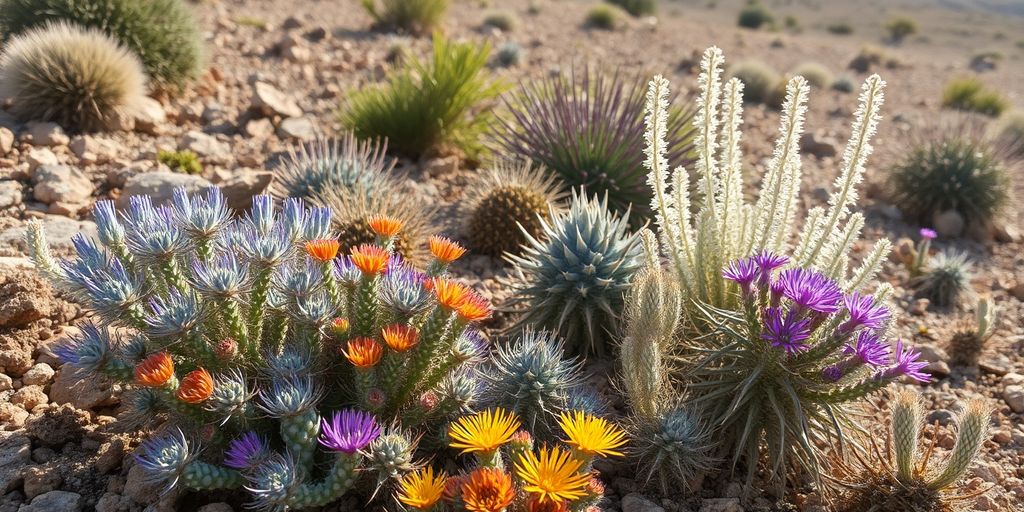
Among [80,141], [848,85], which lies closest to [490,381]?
[80,141]

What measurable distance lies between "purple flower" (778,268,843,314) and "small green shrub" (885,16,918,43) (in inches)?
1721

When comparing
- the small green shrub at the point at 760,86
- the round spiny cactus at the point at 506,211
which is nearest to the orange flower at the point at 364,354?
the round spiny cactus at the point at 506,211

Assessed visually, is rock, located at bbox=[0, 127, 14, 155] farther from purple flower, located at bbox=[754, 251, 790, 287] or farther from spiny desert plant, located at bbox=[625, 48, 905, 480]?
purple flower, located at bbox=[754, 251, 790, 287]

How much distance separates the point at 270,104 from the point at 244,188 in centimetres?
230

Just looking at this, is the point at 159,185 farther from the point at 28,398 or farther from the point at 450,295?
the point at 450,295

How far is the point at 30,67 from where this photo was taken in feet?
17.2

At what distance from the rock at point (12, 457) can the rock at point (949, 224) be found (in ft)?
24.9

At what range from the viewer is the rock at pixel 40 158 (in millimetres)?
4695

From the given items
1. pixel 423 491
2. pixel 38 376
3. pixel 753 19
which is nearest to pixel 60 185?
pixel 38 376

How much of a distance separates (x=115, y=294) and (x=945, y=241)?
24.0ft

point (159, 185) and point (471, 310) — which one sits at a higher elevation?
point (471, 310)

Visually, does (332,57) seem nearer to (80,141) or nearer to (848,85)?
(80,141)

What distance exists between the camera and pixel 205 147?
18.2 ft

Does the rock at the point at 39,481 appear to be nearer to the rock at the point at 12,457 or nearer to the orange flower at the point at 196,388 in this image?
the rock at the point at 12,457
